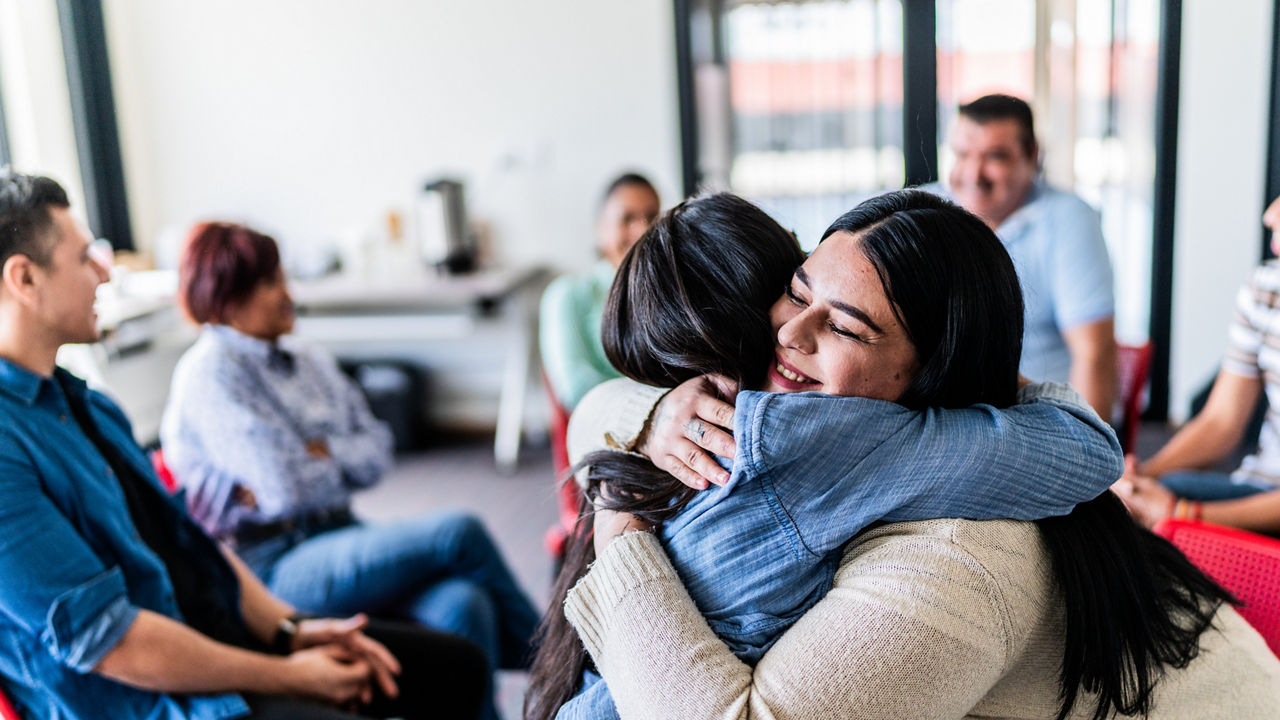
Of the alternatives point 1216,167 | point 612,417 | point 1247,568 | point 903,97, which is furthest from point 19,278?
point 1216,167

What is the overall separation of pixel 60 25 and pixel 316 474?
337 cm

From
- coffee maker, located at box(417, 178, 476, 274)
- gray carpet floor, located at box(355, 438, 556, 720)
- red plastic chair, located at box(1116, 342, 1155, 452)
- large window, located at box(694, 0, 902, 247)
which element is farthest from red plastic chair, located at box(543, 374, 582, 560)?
large window, located at box(694, 0, 902, 247)

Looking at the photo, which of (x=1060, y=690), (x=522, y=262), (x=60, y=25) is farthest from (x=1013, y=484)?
(x=60, y=25)

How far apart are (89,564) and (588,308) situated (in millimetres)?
1588

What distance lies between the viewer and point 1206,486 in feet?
6.55

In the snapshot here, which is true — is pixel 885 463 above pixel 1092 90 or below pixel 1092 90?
below

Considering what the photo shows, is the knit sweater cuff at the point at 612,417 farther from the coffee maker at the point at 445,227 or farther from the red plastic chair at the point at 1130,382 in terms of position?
the coffee maker at the point at 445,227

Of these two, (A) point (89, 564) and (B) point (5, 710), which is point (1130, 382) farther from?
(B) point (5, 710)

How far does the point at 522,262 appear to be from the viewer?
14.9ft

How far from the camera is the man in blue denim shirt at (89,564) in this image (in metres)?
1.30

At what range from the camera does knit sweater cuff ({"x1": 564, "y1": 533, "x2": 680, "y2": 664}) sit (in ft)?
3.25

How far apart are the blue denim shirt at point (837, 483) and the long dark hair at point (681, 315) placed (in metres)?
0.13

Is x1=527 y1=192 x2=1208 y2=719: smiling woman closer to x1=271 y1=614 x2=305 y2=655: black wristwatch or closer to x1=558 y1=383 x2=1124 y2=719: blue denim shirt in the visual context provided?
x1=558 y1=383 x2=1124 y2=719: blue denim shirt

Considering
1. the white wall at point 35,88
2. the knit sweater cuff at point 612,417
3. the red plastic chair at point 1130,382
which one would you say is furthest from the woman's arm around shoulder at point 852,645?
the white wall at point 35,88
